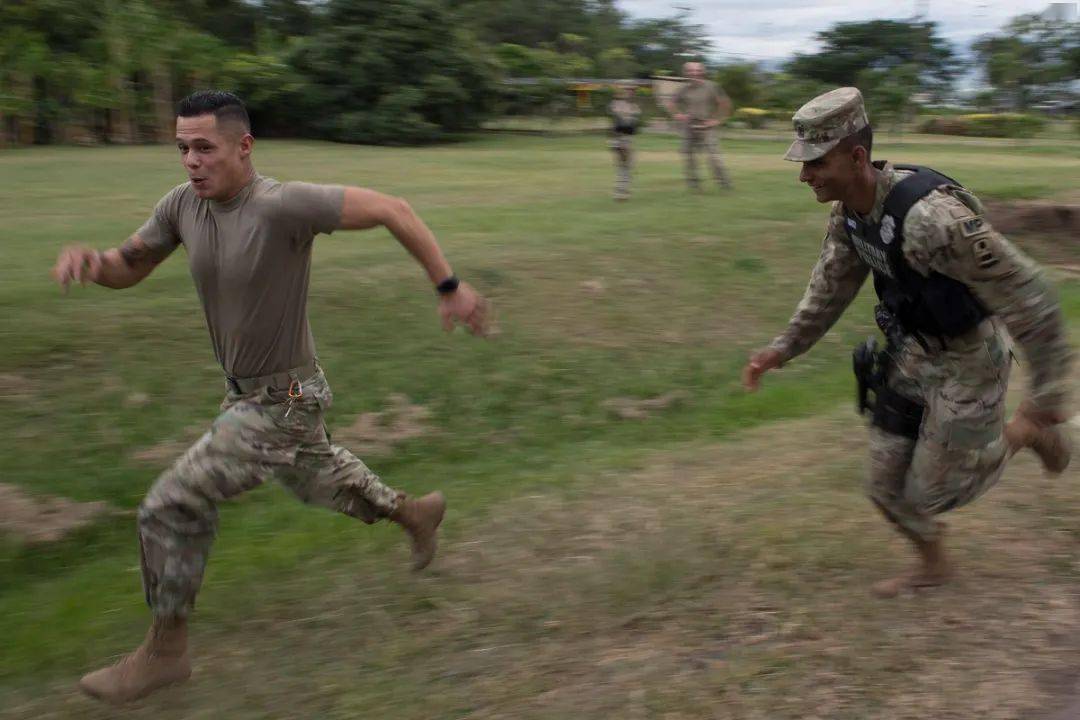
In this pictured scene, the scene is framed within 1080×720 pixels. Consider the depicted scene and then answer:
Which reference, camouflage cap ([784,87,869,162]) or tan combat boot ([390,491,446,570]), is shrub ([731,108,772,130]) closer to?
tan combat boot ([390,491,446,570])

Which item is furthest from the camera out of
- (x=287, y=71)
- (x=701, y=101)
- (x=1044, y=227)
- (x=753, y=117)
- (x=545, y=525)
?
(x=753, y=117)

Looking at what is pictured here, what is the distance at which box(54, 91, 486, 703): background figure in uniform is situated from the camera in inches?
144

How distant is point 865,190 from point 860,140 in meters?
0.17

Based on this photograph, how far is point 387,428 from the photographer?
6918 millimetres

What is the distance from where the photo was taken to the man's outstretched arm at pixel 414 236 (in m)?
3.59

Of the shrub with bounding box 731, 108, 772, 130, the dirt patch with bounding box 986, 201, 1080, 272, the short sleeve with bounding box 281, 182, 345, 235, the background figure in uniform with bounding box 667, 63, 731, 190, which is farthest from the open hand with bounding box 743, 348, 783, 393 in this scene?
the shrub with bounding box 731, 108, 772, 130

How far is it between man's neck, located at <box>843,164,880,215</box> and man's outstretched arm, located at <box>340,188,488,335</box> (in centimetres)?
132

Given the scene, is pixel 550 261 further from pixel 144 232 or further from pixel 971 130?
pixel 971 130

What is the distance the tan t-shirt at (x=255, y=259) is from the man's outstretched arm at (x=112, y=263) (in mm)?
165

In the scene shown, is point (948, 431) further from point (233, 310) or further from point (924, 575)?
point (233, 310)

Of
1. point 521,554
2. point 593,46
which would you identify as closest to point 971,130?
point 593,46

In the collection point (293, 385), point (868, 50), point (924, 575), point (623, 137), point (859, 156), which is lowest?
point (924, 575)

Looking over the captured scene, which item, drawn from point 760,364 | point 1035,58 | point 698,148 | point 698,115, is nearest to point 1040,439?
point 760,364

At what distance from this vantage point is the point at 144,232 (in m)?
4.03
